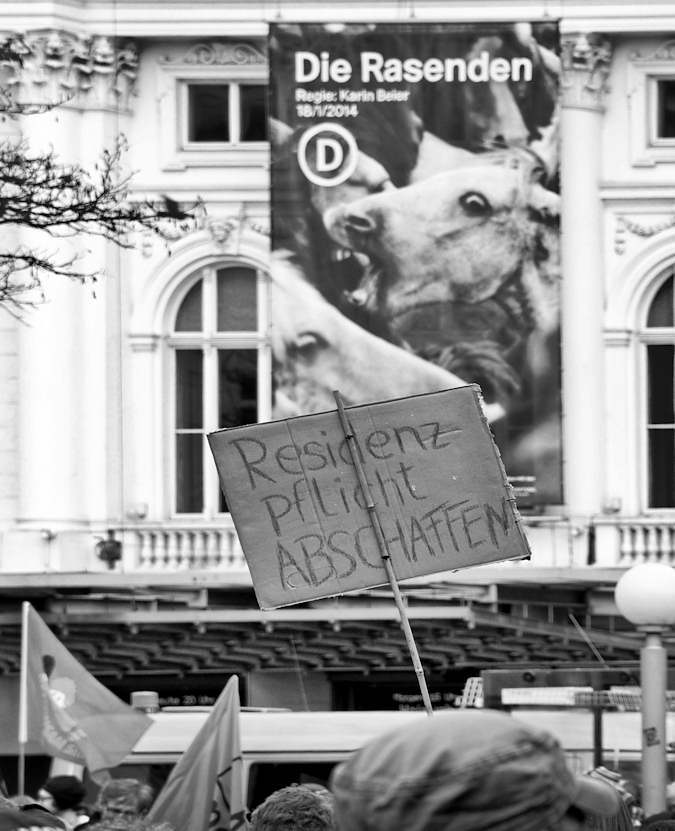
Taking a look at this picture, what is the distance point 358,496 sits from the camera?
6.80 meters

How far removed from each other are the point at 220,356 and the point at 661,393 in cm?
447

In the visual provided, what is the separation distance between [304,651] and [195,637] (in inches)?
53.6

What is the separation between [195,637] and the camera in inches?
Result: 844

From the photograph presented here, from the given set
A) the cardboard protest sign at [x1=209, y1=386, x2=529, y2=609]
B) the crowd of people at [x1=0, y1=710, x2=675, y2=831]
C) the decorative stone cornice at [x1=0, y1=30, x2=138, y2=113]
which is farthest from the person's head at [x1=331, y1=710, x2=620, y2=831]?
the decorative stone cornice at [x1=0, y1=30, x2=138, y2=113]

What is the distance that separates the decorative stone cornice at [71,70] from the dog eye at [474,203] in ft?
11.7

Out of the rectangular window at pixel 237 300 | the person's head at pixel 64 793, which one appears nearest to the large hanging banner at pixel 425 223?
the rectangular window at pixel 237 300

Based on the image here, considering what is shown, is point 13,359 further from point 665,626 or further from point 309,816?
point 309,816

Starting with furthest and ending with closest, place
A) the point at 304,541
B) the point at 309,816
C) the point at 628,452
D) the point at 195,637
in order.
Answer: the point at 628,452 → the point at 195,637 → the point at 304,541 → the point at 309,816

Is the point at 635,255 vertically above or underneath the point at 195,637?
above

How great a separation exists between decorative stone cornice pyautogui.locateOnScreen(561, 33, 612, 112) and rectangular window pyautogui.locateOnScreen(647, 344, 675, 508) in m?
2.57

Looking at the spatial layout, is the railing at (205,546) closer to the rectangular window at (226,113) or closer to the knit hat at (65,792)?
the rectangular window at (226,113)

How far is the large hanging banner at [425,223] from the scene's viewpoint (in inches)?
862

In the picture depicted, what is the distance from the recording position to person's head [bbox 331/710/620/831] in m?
2.26

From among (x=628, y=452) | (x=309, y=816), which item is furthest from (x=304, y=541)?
(x=628, y=452)
